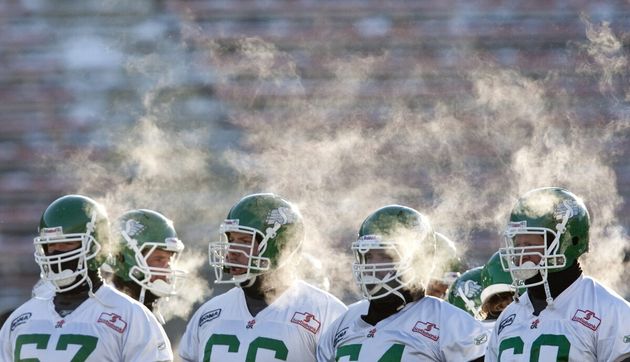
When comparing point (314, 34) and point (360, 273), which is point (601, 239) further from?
point (314, 34)

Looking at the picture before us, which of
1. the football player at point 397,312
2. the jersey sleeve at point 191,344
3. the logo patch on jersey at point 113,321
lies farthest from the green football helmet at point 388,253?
the logo patch on jersey at point 113,321

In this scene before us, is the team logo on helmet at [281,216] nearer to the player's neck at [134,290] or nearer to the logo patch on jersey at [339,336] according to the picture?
the logo patch on jersey at [339,336]

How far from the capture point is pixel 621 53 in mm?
8445

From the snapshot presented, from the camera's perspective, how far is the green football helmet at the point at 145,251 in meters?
6.35

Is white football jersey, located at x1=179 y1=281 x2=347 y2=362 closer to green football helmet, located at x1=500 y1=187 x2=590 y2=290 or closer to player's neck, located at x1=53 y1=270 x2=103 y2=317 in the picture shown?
player's neck, located at x1=53 y1=270 x2=103 y2=317

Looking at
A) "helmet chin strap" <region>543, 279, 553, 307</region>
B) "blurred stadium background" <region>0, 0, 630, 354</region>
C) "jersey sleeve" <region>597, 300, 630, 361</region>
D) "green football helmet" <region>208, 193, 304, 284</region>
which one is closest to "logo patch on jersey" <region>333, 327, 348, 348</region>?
"green football helmet" <region>208, 193, 304, 284</region>

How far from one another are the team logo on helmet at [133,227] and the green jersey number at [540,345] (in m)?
2.11

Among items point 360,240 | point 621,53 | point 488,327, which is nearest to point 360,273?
point 360,240

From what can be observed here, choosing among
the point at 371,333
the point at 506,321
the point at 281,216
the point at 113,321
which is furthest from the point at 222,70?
the point at 506,321

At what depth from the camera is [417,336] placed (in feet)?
16.6

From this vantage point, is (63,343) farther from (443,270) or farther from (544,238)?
(443,270)

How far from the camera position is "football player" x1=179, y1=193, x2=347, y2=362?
5422 mm

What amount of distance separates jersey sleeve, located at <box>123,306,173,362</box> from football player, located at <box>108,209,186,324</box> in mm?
906

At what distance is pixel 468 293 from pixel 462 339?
1250 mm
